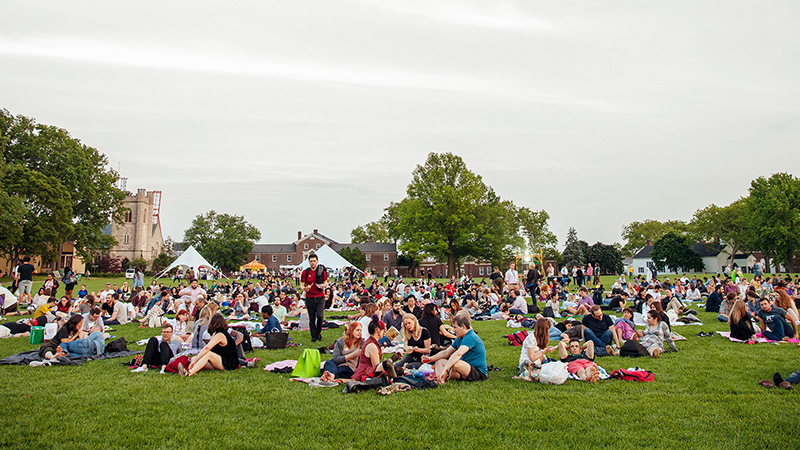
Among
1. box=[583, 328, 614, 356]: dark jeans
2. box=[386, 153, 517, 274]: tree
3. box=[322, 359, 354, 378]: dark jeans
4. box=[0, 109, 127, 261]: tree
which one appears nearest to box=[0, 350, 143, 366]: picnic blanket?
box=[322, 359, 354, 378]: dark jeans

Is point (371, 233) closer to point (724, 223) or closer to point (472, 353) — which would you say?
point (724, 223)

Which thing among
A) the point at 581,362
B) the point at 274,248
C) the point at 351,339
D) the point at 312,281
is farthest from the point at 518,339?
the point at 274,248

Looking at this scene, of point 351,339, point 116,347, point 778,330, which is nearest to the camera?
point 351,339

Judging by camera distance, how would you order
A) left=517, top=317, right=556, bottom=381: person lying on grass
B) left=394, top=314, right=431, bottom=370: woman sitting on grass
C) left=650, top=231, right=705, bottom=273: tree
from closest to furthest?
left=517, top=317, right=556, bottom=381: person lying on grass < left=394, top=314, right=431, bottom=370: woman sitting on grass < left=650, top=231, right=705, bottom=273: tree

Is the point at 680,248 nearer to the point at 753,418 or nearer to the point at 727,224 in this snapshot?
the point at 727,224

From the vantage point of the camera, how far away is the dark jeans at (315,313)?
11.9 m

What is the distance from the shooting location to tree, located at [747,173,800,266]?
59.0 meters

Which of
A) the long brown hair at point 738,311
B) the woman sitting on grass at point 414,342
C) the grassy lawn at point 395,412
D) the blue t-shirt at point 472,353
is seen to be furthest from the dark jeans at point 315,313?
the long brown hair at point 738,311

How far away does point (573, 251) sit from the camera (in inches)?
2955

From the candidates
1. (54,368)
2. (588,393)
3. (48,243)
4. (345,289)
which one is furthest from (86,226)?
(588,393)

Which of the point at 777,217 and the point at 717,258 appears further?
the point at 717,258

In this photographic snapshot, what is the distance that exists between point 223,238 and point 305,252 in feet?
47.3

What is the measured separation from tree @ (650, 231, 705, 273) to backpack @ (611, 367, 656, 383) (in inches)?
2787

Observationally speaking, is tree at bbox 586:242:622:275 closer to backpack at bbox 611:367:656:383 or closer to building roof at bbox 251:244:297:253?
building roof at bbox 251:244:297:253
